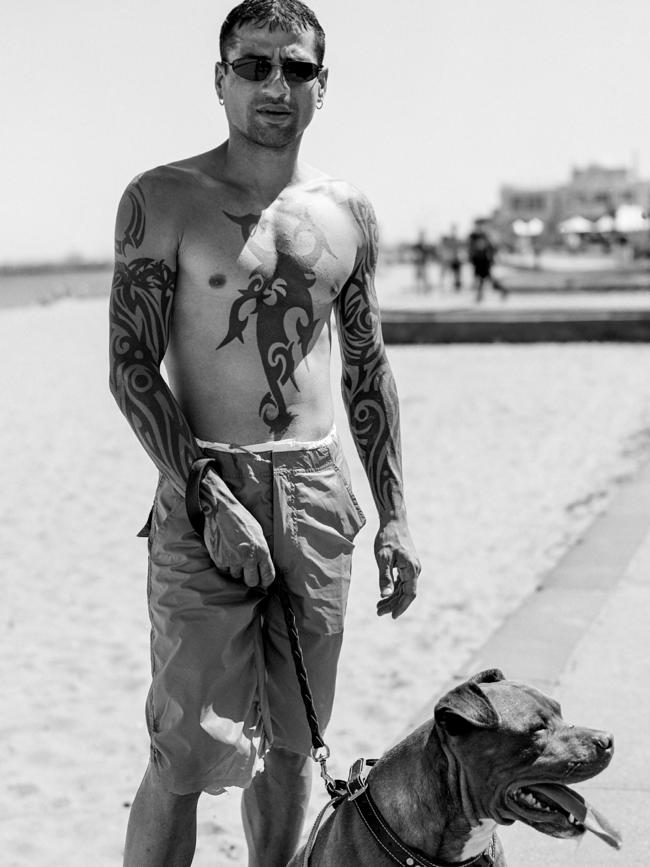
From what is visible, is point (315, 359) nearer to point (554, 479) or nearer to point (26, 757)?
point (26, 757)

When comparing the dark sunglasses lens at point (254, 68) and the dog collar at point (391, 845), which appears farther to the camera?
the dark sunglasses lens at point (254, 68)

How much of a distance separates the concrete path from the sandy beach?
0.31 metres

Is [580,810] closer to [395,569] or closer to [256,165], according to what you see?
[395,569]

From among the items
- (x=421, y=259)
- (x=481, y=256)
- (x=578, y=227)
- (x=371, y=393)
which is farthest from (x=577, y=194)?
(x=371, y=393)

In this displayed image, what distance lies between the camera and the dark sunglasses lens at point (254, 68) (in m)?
2.69

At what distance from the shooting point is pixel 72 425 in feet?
43.8

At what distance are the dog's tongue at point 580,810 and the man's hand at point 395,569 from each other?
72cm

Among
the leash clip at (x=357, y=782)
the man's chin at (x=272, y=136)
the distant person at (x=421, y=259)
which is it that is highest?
the man's chin at (x=272, y=136)

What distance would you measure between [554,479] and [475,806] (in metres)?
7.89

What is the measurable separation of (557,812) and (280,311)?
122 cm

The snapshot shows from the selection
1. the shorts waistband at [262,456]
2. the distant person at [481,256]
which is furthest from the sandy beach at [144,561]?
the distant person at [481,256]

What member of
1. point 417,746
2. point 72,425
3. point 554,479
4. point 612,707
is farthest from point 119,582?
point 72,425

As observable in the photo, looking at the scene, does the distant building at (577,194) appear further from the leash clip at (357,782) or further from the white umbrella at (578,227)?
the leash clip at (357,782)

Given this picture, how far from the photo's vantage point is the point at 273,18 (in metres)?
2.70
